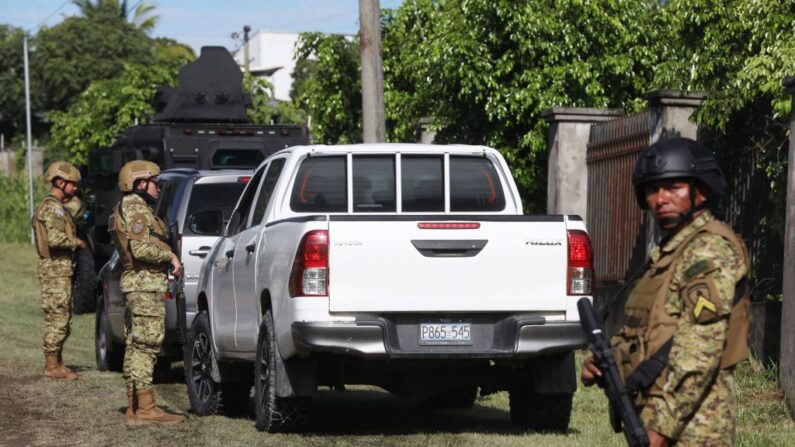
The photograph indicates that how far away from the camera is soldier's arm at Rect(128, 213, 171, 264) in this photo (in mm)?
10750

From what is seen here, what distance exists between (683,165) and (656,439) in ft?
2.94

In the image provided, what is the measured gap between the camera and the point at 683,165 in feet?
16.0

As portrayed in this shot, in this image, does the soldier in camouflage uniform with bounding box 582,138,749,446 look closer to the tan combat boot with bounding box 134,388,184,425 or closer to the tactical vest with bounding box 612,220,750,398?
the tactical vest with bounding box 612,220,750,398

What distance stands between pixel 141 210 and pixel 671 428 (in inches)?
264

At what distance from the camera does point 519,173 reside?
19609 millimetres

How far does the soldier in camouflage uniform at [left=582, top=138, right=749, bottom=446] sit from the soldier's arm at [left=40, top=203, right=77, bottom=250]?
31.9ft

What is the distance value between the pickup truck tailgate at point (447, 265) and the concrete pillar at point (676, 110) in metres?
4.39

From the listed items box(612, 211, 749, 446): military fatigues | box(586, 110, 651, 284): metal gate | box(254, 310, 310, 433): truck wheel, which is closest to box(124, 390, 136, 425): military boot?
box(254, 310, 310, 433): truck wheel

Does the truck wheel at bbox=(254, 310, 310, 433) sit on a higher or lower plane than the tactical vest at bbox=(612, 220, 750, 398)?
lower

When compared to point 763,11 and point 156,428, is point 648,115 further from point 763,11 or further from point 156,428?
point 156,428

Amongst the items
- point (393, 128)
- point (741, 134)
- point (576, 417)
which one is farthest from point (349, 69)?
point (576, 417)

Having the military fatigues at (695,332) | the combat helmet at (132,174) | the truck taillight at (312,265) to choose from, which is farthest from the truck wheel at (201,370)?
the military fatigues at (695,332)

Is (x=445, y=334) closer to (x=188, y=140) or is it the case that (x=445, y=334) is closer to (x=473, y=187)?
(x=473, y=187)

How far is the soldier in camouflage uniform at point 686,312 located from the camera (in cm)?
471
